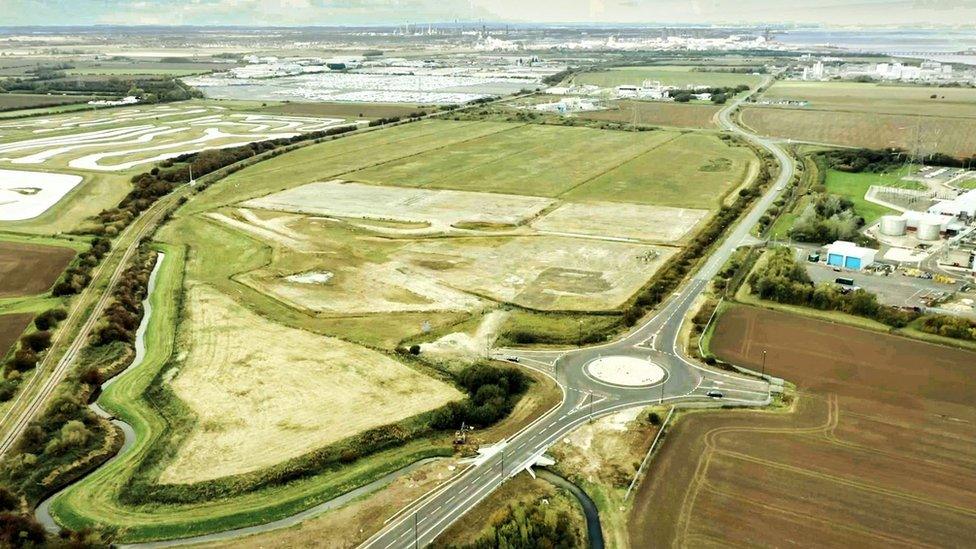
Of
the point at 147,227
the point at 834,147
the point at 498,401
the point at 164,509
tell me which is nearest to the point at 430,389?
the point at 498,401

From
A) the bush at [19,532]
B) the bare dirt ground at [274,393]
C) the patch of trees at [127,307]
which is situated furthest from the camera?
the patch of trees at [127,307]

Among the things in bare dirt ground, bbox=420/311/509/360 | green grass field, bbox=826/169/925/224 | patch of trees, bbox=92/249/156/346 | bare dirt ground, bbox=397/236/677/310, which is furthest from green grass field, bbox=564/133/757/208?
patch of trees, bbox=92/249/156/346

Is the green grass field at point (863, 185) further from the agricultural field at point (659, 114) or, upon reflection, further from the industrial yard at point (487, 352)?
the agricultural field at point (659, 114)

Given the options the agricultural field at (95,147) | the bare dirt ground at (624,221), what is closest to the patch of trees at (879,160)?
the bare dirt ground at (624,221)

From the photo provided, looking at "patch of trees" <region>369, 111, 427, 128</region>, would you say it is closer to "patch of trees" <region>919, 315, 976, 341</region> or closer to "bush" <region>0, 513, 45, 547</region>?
"patch of trees" <region>919, 315, 976, 341</region>

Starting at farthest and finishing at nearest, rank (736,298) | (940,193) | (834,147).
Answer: (834,147) → (940,193) → (736,298)

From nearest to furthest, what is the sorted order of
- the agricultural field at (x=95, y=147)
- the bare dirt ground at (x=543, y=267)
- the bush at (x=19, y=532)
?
the bush at (x=19, y=532) → the bare dirt ground at (x=543, y=267) → the agricultural field at (x=95, y=147)

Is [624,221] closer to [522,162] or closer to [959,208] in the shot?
[522,162]

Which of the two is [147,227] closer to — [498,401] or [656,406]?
[498,401]
